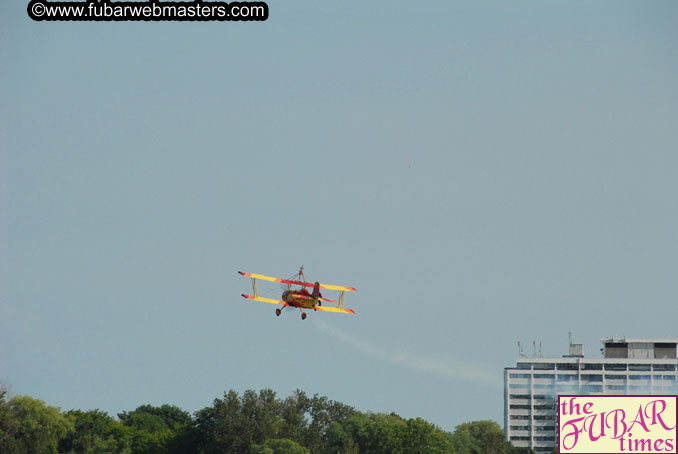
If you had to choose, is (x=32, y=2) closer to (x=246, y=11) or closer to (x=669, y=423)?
(x=246, y=11)

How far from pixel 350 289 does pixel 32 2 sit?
5341cm

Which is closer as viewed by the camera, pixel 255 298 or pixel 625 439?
pixel 625 439

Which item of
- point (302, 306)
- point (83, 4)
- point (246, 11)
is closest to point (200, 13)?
point (246, 11)

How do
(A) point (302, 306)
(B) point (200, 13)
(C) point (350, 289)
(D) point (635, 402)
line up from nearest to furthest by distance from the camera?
(B) point (200, 13) < (D) point (635, 402) < (A) point (302, 306) < (C) point (350, 289)

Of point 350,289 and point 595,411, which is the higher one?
point 350,289

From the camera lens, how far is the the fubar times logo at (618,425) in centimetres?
11512

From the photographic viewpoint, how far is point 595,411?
116062 mm

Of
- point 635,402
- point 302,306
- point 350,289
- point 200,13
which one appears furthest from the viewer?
point 350,289

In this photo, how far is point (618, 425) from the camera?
381ft

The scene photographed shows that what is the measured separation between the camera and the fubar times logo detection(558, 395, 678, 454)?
→ 4532 inches

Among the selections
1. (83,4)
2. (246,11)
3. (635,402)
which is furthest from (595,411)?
(83,4)

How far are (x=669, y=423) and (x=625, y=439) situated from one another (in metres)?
4.32

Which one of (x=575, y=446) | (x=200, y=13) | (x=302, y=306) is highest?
(x=200, y=13)

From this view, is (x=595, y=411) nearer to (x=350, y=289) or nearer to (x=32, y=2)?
(x=350, y=289)
